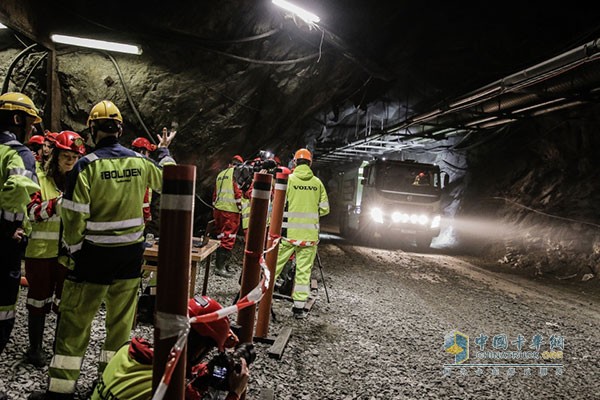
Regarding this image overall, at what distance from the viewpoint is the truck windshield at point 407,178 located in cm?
1188

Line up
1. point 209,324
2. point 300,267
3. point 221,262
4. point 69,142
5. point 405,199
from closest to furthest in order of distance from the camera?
point 209,324 < point 69,142 < point 300,267 < point 221,262 < point 405,199

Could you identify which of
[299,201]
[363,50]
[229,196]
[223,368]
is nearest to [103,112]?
[223,368]

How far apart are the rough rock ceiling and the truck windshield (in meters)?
1.77

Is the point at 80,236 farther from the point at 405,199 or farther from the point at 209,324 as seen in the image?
the point at 405,199

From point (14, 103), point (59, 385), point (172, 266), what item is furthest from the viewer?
point (14, 103)

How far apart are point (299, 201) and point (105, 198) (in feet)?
9.67

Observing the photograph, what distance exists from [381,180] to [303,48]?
5.00 metres

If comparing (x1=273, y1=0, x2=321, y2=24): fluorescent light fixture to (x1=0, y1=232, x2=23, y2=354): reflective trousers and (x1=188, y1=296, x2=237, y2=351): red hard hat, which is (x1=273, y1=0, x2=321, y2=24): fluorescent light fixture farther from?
(x1=188, y1=296, x2=237, y2=351): red hard hat

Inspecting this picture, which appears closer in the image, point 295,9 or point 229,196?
point 229,196

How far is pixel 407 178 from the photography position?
39.3 feet

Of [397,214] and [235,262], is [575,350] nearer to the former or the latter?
[235,262]

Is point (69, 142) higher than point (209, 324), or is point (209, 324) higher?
point (69, 142)

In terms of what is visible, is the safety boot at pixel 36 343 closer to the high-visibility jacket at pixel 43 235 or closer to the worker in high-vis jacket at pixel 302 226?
the high-visibility jacket at pixel 43 235

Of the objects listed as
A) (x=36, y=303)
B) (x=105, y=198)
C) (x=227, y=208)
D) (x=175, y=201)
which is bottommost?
(x=36, y=303)
